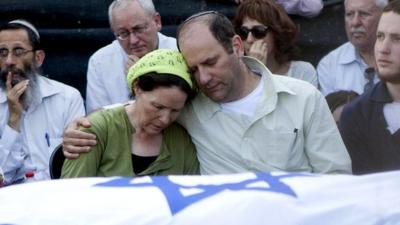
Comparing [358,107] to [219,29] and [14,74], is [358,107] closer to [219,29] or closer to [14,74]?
[219,29]

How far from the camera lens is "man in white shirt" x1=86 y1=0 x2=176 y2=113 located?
6029 millimetres

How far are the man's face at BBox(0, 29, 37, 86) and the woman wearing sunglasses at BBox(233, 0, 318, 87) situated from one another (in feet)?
3.82

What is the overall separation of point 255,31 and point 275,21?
13cm

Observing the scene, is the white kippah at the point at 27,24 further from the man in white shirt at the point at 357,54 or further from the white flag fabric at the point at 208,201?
the white flag fabric at the point at 208,201

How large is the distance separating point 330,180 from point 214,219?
0.53m

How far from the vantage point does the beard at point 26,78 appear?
611cm

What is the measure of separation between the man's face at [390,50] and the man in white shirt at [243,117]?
0.48 m

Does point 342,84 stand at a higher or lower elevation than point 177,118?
lower

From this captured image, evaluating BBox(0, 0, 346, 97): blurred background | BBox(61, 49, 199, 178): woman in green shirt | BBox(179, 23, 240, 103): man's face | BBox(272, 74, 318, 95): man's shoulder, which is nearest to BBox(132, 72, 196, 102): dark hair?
BBox(61, 49, 199, 178): woman in green shirt

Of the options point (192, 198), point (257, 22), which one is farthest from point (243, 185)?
point (257, 22)

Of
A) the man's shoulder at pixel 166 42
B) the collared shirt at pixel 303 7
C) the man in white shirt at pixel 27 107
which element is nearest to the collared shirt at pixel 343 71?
the collared shirt at pixel 303 7

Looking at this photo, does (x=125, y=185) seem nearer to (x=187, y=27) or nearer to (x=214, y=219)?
(x=214, y=219)

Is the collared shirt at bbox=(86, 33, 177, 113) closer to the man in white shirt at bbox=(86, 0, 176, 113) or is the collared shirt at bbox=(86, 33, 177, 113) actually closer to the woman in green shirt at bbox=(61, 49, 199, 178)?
the man in white shirt at bbox=(86, 0, 176, 113)

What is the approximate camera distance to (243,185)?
13.0 feet
